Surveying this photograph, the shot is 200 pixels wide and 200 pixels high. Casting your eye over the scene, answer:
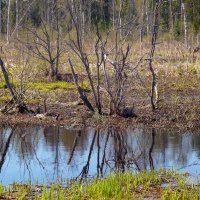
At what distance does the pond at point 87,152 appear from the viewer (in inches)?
428

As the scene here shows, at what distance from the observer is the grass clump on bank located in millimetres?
8273

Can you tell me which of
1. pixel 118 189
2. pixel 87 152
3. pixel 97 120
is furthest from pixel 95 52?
pixel 118 189

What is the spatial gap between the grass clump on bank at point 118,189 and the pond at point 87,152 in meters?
1.06

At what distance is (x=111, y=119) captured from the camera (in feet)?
52.4

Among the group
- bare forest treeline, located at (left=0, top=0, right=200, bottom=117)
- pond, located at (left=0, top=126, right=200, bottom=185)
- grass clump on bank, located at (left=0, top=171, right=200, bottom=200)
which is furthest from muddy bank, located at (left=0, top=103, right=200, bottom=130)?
grass clump on bank, located at (left=0, top=171, right=200, bottom=200)

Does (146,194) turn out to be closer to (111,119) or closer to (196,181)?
(196,181)

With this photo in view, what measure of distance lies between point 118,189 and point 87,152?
433 cm

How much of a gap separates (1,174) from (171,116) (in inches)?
274

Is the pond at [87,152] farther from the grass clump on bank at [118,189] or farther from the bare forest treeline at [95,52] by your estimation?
the bare forest treeline at [95,52]

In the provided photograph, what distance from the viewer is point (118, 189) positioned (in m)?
8.47

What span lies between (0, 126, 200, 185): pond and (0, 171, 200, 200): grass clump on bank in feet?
3.48

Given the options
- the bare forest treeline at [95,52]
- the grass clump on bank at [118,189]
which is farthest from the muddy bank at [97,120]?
the grass clump on bank at [118,189]

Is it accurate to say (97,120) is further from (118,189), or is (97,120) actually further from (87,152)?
(118,189)

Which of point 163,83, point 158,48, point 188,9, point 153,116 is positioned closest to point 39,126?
point 153,116
